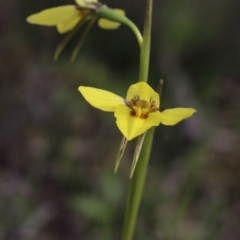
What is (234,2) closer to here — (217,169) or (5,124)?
(217,169)

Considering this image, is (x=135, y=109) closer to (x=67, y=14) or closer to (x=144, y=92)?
(x=144, y=92)

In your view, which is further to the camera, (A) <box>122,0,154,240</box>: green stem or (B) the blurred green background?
(B) the blurred green background

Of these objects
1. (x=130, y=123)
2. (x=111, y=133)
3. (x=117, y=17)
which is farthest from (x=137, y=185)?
(x=111, y=133)

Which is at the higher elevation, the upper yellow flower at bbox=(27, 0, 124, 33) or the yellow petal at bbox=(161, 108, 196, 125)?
the upper yellow flower at bbox=(27, 0, 124, 33)

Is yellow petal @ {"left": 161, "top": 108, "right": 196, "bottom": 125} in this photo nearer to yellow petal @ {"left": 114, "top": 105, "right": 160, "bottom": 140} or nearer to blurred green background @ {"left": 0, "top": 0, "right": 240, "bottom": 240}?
yellow petal @ {"left": 114, "top": 105, "right": 160, "bottom": 140}

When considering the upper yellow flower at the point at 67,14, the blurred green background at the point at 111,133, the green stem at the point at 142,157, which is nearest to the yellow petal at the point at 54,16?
the upper yellow flower at the point at 67,14

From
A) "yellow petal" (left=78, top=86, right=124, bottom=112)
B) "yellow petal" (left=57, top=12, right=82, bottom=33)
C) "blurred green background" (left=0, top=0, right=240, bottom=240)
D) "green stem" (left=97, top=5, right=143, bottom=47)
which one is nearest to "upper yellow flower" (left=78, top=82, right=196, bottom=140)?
"yellow petal" (left=78, top=86, right=124, bottom=112)

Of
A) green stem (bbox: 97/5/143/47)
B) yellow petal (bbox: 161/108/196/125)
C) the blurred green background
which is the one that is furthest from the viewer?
the blurred green background
